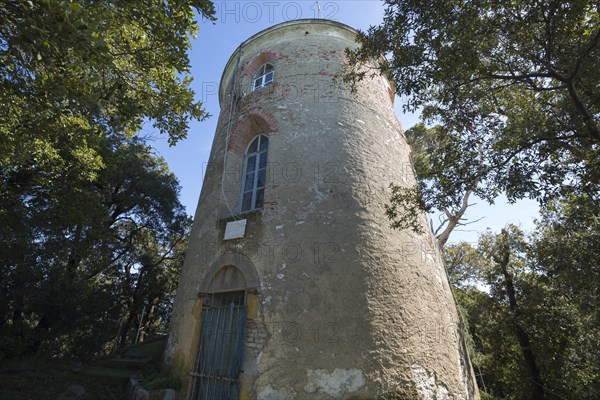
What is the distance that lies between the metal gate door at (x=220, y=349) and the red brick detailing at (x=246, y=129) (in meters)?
3.84

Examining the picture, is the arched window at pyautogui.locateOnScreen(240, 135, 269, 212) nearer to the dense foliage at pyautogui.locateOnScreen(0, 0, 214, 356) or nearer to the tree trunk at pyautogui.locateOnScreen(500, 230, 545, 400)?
the dense foliage at pyautogui.locateOnScreen(0, 0, 214, 356)

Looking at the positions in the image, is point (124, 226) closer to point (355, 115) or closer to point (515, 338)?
point (355, 115)

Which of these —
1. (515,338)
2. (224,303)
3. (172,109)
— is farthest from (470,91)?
(515,338)

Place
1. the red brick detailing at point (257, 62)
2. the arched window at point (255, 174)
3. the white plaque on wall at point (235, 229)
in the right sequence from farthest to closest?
the red brick detailing at point (257, 62) → the arched window at point (255, 174) → the white plaque on wall at point (235, 229)

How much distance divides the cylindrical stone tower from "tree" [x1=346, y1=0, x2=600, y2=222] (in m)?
1.84

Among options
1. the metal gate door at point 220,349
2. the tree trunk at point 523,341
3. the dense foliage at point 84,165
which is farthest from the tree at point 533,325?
the dense foliage at point 84,165

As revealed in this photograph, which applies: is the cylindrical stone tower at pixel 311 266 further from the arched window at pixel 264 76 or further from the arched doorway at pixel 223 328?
the arched window at pixel 264 76

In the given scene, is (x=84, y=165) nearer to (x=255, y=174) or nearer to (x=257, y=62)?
(x=255, y=174)

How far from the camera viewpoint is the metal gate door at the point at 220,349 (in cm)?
590

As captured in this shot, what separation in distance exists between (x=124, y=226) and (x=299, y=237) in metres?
13.7

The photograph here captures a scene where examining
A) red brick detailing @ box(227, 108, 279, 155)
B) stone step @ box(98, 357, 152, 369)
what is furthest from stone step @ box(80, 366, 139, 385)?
red brick detailing @ box(227, 108, 279, 155)

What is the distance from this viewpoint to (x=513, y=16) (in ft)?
16.3

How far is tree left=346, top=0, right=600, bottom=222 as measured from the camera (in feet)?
16.0

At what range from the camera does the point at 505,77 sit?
5.23 metres
